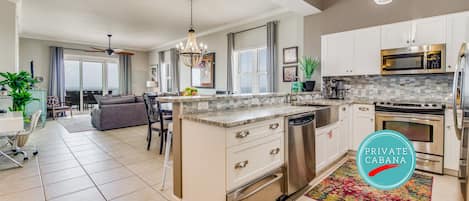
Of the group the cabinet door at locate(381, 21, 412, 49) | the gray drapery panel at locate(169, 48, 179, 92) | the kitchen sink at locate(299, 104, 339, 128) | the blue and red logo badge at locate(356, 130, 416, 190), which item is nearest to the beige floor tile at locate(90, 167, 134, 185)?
the kitchen sink at locate(299, 104, 339, 128)

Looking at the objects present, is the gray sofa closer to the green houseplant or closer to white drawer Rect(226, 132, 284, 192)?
the green houseplant

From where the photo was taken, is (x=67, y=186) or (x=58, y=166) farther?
(x=58, y=166)

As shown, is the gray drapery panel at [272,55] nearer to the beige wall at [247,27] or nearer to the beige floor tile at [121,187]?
the beige wall at [247,27]

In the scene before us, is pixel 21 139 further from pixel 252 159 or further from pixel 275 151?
pixel 275 151

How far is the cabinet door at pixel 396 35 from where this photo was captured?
11.0ft

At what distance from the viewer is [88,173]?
2.95 metres

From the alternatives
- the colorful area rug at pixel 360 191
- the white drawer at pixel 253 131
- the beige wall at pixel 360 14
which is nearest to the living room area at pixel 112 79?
the beige wall at pixel 360 14

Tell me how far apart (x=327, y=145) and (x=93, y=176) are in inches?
116

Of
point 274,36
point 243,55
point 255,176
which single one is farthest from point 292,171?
point 243,55

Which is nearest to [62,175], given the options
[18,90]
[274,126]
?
[18,90]

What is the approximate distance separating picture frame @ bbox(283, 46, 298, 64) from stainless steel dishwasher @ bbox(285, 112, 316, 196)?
9.26 ft

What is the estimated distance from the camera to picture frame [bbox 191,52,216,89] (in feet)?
23.7

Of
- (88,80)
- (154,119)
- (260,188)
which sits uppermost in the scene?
(88,80)

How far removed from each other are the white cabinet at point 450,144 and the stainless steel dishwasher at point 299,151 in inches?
69.1
